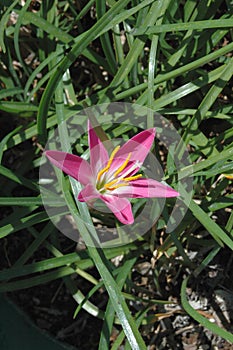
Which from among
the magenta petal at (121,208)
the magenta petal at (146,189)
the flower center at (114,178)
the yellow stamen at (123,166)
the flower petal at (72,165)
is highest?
the flower petal at (72,165)

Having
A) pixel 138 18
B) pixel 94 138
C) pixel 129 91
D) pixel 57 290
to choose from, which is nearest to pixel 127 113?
pixel 129 91

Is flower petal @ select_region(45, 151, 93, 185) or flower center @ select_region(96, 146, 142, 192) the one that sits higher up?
flower petal @ select_region(45, 151, 93, 185)

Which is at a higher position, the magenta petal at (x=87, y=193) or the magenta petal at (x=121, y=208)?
the magenta petal at (x=87, y=193)

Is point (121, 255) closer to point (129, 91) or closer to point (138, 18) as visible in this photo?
point (129, 91)

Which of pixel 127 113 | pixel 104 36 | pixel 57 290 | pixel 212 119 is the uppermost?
pixel 104 36
